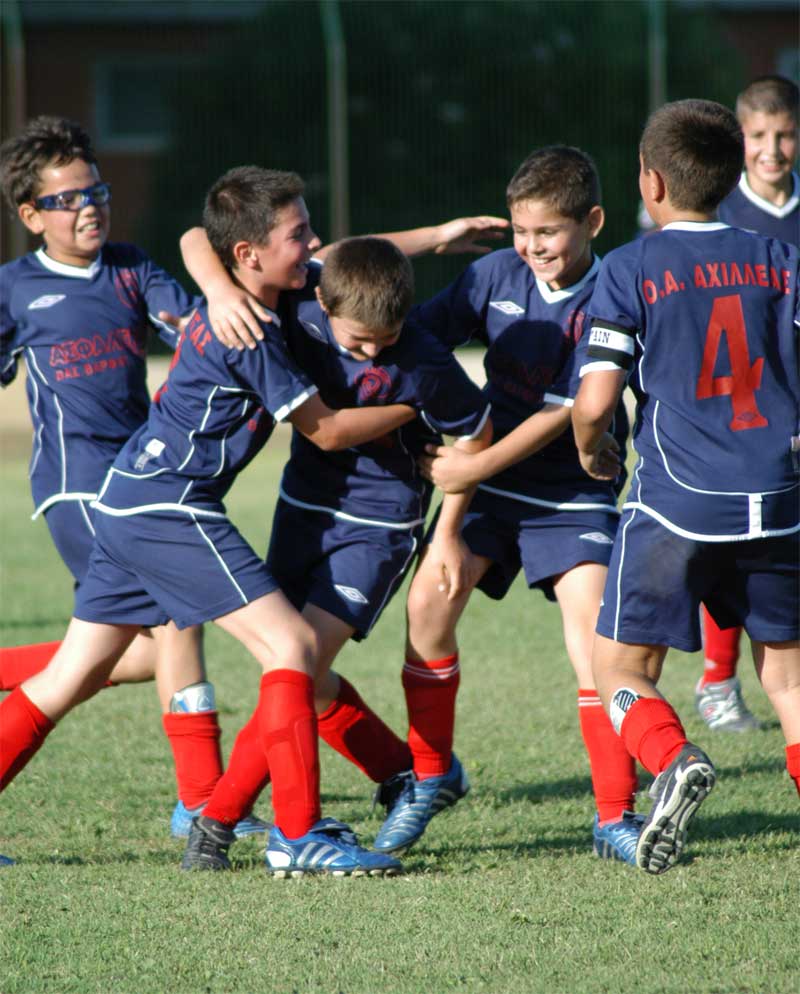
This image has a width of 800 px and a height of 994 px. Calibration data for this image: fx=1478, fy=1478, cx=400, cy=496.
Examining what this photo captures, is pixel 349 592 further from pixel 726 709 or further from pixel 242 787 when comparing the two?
pixel 726 709

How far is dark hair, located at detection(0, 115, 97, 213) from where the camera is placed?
4684 millimetres

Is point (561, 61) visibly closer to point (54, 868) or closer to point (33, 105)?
point (33, 105)

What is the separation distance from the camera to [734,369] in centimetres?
350

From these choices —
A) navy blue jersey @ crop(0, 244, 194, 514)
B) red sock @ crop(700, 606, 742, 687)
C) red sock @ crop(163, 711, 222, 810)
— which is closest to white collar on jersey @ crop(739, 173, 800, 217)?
red sock @ crop(700, 606, 742, 687)

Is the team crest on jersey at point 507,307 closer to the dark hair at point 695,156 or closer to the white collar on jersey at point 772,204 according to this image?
the dark hair at point 695,156

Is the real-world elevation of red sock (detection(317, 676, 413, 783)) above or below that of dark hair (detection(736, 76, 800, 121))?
below

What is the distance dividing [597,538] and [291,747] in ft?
3.52

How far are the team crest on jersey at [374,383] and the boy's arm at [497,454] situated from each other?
24cm

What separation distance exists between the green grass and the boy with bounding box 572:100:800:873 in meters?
0.41

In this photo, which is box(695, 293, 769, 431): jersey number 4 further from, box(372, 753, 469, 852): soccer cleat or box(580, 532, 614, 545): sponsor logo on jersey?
box(372, 753, 469, 852): soccer cleat

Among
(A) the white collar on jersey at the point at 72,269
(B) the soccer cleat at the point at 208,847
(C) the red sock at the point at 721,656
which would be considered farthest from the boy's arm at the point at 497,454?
(C) the red sock at the point at 721,656

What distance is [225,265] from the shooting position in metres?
4.05

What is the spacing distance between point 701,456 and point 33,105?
2255 centimetres

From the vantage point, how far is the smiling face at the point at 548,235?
4.00 m
